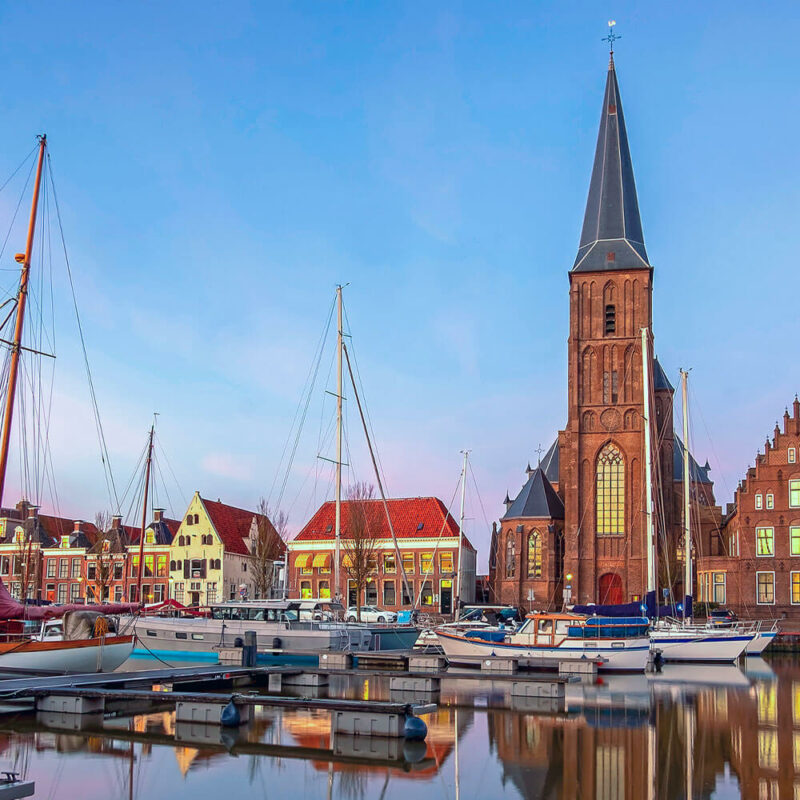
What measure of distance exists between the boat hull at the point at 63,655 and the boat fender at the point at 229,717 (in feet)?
38.2

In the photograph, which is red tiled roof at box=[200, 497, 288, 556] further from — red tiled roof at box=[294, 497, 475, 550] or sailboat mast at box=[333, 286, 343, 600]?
sailboat mast at box=[333, 286, 343, 600]

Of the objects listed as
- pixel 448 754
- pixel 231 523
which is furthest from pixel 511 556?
pixel 448 754

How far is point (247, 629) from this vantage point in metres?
39.9

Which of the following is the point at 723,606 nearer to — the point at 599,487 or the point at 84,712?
the point at 599,487

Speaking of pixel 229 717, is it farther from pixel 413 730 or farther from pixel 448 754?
pixel 448 754

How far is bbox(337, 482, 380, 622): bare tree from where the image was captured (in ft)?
215

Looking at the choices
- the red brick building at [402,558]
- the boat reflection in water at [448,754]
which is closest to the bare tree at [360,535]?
the red brick building at [402,558]

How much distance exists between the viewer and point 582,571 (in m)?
67.1

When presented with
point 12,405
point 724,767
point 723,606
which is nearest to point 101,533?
point 12,405

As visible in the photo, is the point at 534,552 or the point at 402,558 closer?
the point at 534,552

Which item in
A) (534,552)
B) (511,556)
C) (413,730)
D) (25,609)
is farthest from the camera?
(511,556)

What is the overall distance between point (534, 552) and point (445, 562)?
740 centimetres

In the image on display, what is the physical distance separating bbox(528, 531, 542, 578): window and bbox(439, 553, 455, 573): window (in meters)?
6.54

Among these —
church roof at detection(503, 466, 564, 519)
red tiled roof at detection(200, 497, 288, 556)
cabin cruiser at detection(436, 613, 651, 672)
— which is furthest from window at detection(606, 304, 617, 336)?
cabin cruiser at detection(436, 613, 651, 672)
